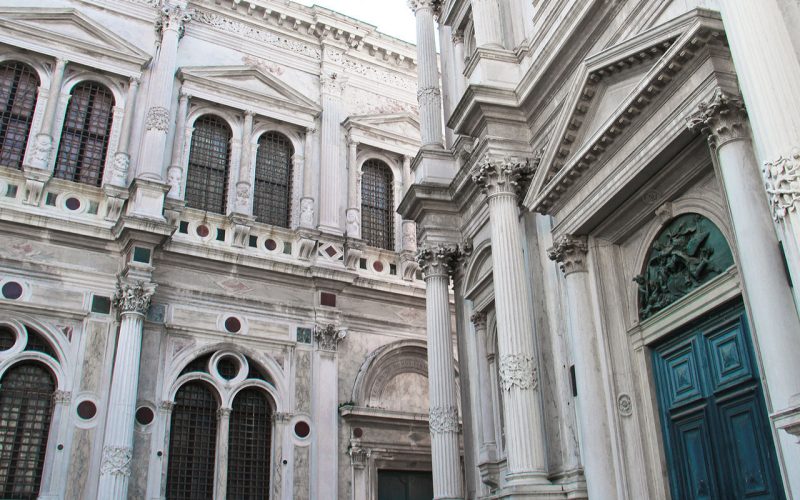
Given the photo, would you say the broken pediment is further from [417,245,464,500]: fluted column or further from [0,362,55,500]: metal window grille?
[417,245,464,500]: fluted column

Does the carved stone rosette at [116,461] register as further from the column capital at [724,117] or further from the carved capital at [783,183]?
the carved capital at [783,183]

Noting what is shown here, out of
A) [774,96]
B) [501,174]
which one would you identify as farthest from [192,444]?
[774,96]

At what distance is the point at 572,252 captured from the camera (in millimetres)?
11062

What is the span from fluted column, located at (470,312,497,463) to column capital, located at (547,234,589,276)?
10.4 ft

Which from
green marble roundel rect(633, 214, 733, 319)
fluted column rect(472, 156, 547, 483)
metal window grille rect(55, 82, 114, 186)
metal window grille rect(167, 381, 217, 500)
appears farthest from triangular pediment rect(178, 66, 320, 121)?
green marble roundel rect(633, 214, 733, 319)

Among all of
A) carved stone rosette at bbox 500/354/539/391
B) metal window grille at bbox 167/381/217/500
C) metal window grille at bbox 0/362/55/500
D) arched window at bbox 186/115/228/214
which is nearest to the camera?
carved stone rosette at bbox 500/354/539/391

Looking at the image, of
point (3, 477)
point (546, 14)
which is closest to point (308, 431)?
point (3, 477)

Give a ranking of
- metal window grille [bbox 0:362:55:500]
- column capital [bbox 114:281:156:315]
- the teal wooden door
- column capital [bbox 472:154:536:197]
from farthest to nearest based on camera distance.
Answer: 1. column capital [bbox 114:281:156:315]
2. metal window grille [bbox 0:362:55:500]
3. column capital [bbox 472:154:536:197]
4. the teal wooden door

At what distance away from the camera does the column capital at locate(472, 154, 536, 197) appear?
12.1m

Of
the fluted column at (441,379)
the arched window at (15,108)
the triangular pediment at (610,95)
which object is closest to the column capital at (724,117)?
the triangular pediment at (610,95)

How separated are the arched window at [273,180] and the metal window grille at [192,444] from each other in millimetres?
5056

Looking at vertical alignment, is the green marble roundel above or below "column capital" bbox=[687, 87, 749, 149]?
below

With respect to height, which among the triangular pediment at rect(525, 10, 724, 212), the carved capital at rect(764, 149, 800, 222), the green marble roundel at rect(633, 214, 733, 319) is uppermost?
the triangular pediment at rect(525, 10, 724, 212)

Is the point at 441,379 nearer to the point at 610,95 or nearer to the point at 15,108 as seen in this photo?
the point at 610,95
